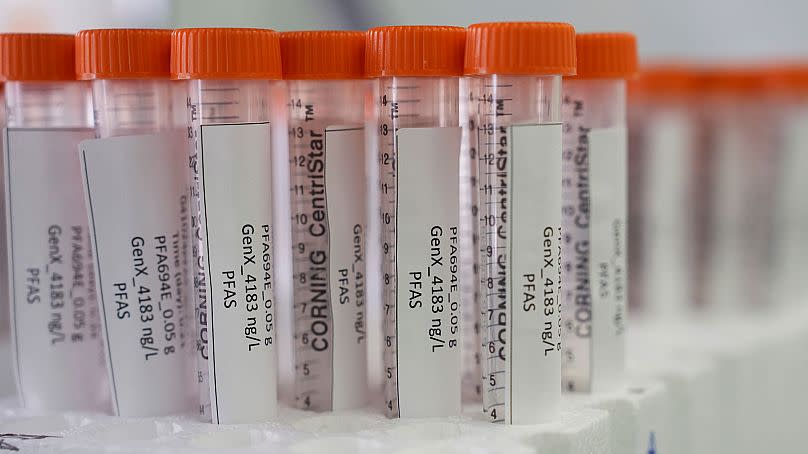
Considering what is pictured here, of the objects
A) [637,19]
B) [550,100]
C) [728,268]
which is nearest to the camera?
[550,100]

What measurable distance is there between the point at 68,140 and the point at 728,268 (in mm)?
903

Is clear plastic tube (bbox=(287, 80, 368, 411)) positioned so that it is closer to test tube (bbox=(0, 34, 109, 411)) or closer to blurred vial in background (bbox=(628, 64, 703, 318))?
test tube (bbox=(0, 34, 109, 411))

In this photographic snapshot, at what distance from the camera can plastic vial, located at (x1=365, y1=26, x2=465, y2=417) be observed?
65 cm

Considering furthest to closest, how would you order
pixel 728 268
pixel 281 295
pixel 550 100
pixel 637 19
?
1. pixel 637 19
2. pixel 728 268
3. pixel 281 295
4. pixel 550 100

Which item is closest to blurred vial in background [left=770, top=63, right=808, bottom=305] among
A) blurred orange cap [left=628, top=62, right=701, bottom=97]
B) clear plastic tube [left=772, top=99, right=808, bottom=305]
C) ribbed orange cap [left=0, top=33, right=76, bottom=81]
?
clear plastic tube [left=772, top=99, right=808, bottom=305]

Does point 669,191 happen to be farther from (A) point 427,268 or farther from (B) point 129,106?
(B) point 129,106

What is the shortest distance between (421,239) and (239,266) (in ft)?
0.45

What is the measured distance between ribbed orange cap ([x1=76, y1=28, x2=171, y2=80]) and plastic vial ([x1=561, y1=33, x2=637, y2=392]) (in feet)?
1.13

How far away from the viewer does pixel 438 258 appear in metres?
0.66

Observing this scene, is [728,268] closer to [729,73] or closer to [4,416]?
[729,73]

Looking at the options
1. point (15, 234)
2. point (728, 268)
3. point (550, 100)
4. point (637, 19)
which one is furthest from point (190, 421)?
point (637, 19)

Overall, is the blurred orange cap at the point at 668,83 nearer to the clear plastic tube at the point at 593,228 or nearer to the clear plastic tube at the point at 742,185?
the clear plastic tube at the point at 742,185

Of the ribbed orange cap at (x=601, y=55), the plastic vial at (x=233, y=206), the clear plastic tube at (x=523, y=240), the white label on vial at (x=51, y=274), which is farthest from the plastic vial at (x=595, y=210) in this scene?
the white label on vial at (x=51, y=274)

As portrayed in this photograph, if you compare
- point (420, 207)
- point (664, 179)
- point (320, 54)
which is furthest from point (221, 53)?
point (664, 179)
